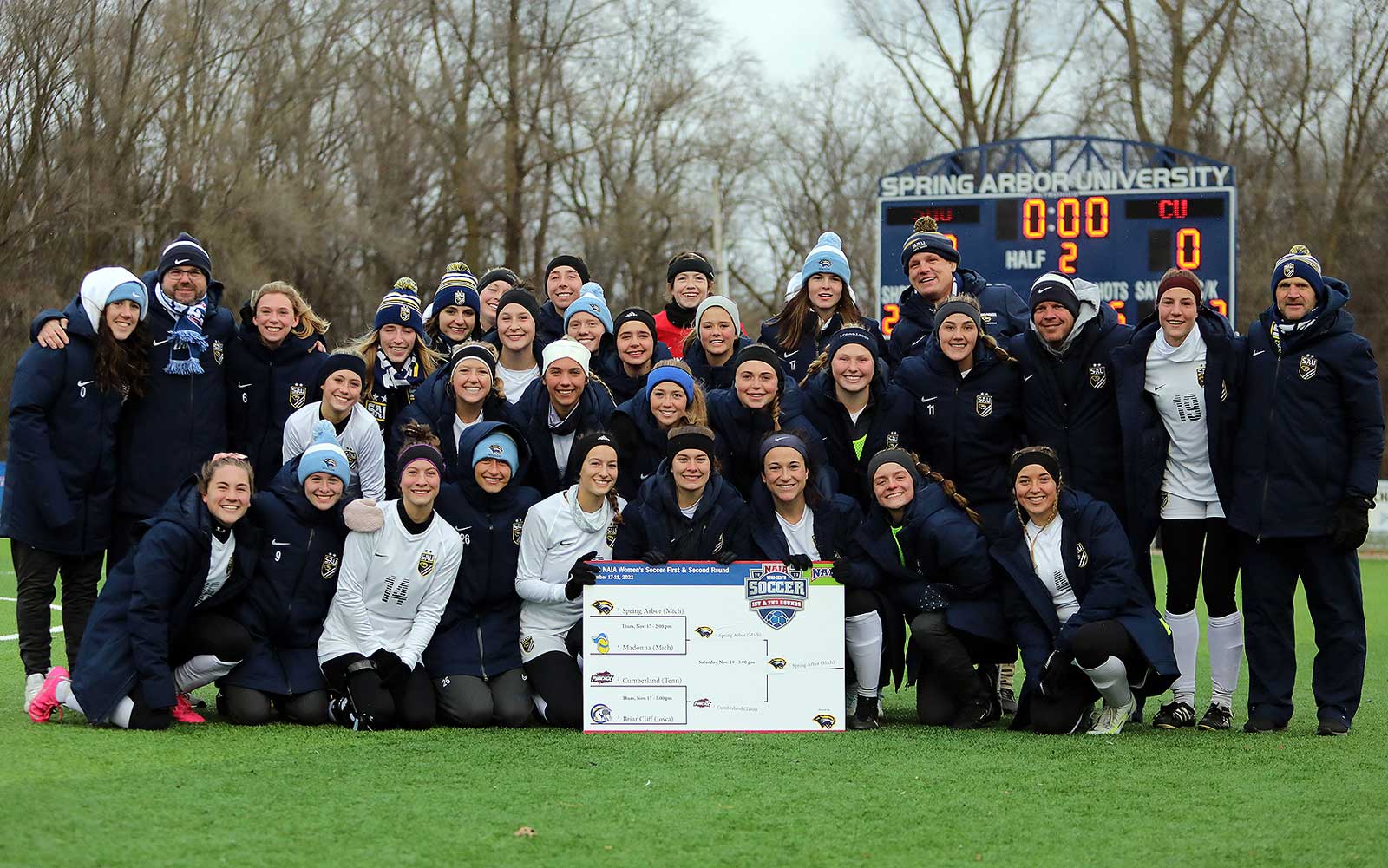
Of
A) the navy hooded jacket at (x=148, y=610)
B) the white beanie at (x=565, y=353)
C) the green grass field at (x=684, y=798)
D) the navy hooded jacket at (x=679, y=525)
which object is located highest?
the white beanie at (x=565, y=353)

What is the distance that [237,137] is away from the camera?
27141 mm

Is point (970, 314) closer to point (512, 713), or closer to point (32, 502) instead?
point (512, 713)

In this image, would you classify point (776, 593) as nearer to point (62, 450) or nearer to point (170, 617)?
point (170, 617)

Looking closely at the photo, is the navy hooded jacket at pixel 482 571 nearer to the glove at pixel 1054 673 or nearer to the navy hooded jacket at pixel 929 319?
the navy hooded jacket at pixel 929 319

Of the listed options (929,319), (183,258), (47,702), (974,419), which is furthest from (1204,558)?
(47,702)

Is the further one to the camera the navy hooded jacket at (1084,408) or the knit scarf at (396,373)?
the knit scarf at (396,373)

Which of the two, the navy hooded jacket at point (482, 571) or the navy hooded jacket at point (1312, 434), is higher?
the navy hooded jacket at point (1312, 434)

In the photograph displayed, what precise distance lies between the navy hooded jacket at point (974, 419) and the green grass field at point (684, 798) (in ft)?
3.93

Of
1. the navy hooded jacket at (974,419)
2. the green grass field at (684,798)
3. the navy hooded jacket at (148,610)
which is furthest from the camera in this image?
the navy hooded jacket at (974,419)

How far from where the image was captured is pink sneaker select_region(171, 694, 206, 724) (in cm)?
638

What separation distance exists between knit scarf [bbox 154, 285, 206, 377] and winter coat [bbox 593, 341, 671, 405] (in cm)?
198

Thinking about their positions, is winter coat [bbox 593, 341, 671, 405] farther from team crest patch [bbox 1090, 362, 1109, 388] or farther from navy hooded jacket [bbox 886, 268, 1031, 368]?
team crest patch [bbox 1090, 362, 1109, 388]

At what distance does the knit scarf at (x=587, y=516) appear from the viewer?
6.71 meters

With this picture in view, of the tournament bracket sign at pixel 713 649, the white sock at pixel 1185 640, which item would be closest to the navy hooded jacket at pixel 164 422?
the tournament bracket sign at pixel 713 649
